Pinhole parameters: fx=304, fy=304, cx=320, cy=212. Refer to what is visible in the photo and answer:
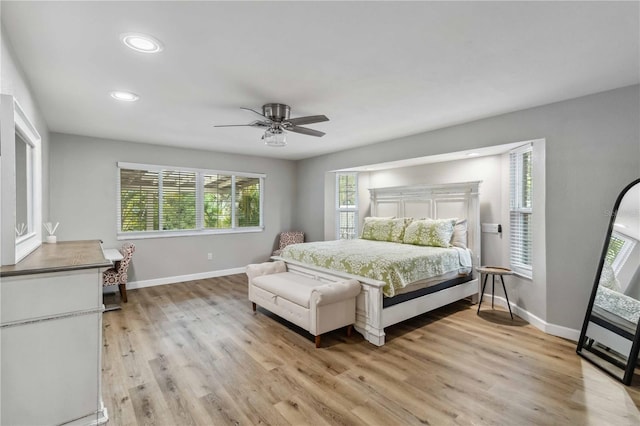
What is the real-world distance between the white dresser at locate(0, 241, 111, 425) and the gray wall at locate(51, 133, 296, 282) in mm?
3223

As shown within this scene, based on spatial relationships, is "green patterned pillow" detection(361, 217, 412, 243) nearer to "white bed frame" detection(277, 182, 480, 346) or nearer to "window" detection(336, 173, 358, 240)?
"white bed frame" detection(277, 182, 480, 346)

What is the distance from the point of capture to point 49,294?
5.49 ft

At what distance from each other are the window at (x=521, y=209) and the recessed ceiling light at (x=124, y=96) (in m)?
4.28

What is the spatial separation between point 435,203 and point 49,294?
4672 millimetres

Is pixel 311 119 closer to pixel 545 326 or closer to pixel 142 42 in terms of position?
pixel 142 42

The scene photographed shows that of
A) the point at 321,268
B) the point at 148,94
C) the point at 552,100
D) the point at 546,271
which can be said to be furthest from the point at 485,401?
the point at 148,94

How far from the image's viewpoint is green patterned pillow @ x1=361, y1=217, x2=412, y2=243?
4754 millimetres

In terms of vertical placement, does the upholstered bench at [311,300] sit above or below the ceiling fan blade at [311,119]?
below

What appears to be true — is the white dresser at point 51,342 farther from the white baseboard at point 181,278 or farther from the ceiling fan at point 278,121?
the white baseboard at point 181,278

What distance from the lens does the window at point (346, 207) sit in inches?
239

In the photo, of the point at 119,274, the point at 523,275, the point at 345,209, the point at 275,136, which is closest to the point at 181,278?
the point at 119,274

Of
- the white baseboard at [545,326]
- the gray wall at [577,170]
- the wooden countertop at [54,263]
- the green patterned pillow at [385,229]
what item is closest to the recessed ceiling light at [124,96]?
the wooden countertop at [54,263]

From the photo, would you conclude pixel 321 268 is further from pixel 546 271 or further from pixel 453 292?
pixel 546 271

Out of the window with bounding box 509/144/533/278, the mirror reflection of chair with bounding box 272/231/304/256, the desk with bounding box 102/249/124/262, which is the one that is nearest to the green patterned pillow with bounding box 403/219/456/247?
the window with bounding box 509/144/533/278
